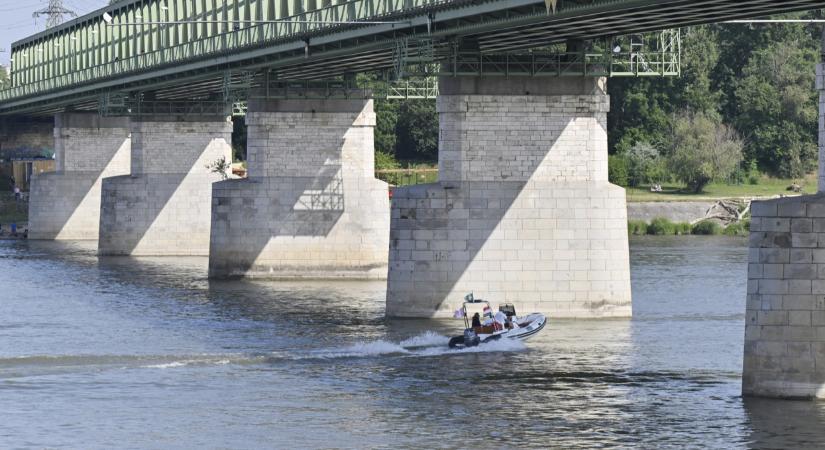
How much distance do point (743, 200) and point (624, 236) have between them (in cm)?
6317

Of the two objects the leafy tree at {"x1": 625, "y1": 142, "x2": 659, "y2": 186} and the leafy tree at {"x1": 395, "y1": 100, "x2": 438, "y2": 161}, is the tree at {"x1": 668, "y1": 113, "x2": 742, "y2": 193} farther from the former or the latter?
the leafy tree at {"x1": 395, "y1": 100, "x2": 438, "y2": 161}

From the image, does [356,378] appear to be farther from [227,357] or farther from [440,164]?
[440,164]

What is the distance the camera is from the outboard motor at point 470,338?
55875mm

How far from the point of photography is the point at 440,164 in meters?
63.0

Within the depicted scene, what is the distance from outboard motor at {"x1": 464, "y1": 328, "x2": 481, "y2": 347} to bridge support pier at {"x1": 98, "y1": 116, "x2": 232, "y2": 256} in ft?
155

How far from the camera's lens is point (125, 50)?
376 ft

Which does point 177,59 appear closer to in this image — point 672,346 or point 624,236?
point 624,236

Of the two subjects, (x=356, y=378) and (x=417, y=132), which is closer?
(x=356, y=378)

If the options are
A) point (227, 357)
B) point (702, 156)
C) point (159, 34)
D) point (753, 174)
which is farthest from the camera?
point (753, 174)

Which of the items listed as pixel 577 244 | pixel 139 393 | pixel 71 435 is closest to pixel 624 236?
pixel 577 244

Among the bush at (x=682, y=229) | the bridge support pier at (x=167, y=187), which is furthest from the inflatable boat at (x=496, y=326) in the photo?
the bush at (x=682, y=229)

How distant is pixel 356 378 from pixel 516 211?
1324cm

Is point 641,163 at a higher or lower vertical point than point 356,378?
higher

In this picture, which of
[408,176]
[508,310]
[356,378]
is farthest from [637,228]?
[356,378]
